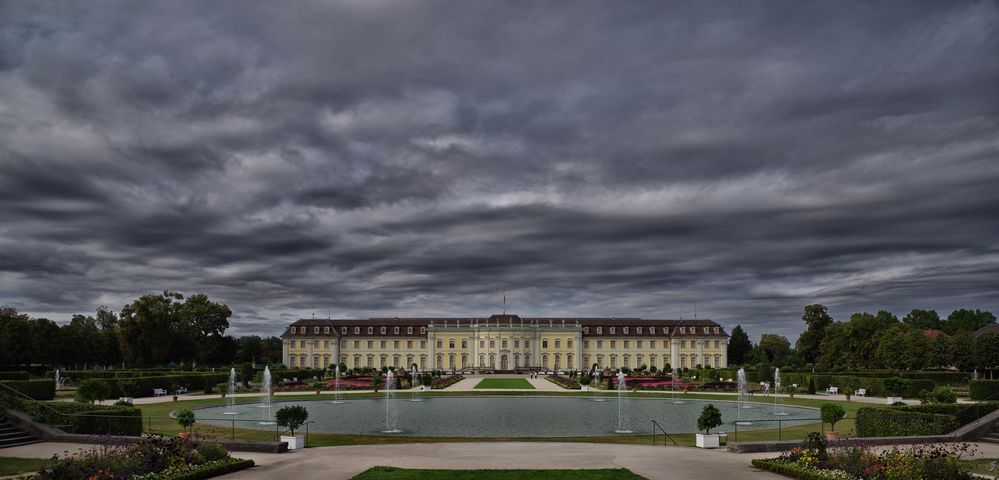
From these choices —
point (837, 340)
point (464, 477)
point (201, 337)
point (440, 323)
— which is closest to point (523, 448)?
point (464, 477)

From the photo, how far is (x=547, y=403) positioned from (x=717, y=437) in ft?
67.9

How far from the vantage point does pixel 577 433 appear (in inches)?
992

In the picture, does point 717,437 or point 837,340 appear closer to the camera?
point 717,437

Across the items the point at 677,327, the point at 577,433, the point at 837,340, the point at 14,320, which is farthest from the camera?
the point at 677,327

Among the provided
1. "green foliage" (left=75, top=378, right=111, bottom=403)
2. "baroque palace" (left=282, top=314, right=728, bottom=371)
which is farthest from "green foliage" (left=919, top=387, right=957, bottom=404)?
"baroque palace" (left=282, top=314, right=728, bottom=371)

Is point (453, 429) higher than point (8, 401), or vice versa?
point (8, 401)

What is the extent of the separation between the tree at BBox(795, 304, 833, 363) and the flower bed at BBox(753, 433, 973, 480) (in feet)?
241

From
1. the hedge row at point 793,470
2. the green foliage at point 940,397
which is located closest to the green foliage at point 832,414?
the green foliage at point 940,397

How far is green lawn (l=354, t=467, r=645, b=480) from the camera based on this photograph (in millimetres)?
14469

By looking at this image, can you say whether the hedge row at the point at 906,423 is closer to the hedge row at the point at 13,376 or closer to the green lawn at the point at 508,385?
the green lawn at the point at 508,385

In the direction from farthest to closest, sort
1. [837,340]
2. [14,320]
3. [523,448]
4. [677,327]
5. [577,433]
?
1. [677,327]
2. [837,340]
3. [14,320]
4. [577,433]
5. [523,448]

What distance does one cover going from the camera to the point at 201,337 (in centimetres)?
8938

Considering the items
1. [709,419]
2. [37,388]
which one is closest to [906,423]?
[709,419]

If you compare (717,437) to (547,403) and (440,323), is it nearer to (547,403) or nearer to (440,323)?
(547,403)
